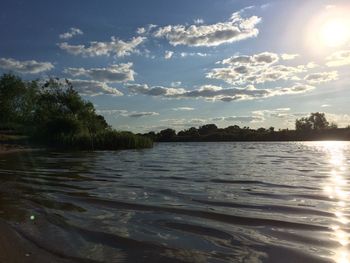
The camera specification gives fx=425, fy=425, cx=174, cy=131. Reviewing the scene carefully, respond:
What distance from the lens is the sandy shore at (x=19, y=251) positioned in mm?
5916

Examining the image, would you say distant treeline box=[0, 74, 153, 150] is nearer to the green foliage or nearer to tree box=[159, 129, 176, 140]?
tree box=[159, 129, 176, 140]

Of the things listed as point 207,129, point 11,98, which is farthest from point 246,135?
point 11,98

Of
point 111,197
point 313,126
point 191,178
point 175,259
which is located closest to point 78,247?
point 175,259

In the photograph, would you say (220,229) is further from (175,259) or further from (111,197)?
(111,197)

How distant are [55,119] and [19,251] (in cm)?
5016

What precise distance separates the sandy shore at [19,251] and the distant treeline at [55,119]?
41.3 meters

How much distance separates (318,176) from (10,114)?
62.4 meters

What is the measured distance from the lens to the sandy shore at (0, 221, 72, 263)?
5.92 meters

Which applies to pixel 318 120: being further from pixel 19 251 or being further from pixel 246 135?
pixel 19 251

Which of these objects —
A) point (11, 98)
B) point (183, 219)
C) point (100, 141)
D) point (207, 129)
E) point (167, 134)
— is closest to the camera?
point (183, 219)

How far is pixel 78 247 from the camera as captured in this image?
6.66 metres

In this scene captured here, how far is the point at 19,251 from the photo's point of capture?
633 cm

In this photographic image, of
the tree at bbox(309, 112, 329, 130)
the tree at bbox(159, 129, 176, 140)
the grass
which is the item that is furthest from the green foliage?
the grass

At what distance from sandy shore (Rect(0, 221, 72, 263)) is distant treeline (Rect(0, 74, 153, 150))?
41337mm
